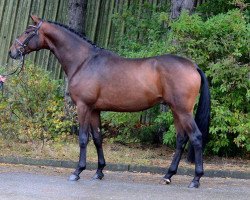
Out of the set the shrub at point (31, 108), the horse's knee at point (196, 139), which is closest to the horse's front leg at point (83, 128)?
the horse's knee at point (196, 139)

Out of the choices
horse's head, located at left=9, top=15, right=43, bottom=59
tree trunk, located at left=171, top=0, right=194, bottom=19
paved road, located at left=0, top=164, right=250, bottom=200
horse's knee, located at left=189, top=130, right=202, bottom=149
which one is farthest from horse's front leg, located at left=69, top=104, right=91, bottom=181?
tree trunk, located at left=171, top=0, right=194, bottom=19

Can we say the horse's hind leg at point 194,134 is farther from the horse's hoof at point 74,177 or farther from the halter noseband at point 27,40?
the halter noseband at point 27,40

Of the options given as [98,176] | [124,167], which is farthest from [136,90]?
[124,167]

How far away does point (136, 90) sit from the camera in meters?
9.98

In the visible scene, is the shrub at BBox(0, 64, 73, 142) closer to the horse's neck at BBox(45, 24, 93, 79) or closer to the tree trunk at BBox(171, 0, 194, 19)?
the horse's neck at BBox(45, 24, 93, 79)

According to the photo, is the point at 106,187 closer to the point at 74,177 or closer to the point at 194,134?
the point at 74,177

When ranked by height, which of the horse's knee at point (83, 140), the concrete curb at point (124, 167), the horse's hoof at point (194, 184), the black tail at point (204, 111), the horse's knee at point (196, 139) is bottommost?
the concrete curb at point (124, 167)

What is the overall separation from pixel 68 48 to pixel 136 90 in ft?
4.86

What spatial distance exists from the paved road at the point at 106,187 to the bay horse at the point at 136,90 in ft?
1.29

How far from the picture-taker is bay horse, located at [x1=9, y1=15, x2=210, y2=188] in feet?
31.9

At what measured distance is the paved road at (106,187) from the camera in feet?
26.9

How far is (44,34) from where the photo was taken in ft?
34.6

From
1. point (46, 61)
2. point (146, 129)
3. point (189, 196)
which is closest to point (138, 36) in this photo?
point (146, 129)

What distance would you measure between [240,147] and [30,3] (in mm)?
9476
